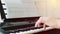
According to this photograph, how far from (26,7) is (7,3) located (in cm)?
29

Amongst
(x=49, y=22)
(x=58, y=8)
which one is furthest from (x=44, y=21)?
(x=58, y=8)

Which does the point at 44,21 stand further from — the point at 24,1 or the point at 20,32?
the point at 24,1

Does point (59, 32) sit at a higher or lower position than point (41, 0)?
lower

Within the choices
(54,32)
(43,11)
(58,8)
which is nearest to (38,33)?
(54,32)

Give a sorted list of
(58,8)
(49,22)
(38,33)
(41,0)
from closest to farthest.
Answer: (38,33), (49,22), (41,0), (58,8)

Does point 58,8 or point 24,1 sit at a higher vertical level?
point 24,1

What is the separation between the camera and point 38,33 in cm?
75

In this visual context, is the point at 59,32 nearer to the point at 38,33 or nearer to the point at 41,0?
the point at 38,33

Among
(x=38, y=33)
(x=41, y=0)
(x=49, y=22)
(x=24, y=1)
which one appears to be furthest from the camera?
(x=41, y=0)

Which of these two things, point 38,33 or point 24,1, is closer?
point 38,33

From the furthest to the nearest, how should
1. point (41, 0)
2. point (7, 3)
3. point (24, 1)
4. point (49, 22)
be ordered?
1. point (41, 0)
2. point (24, 1)
3. point (7, 3)
4. point (49, 22)

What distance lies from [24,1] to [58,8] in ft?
2.60

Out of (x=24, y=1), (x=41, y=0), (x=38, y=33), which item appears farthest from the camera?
(x=41, y=0)

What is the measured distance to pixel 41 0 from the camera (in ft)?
6.12
